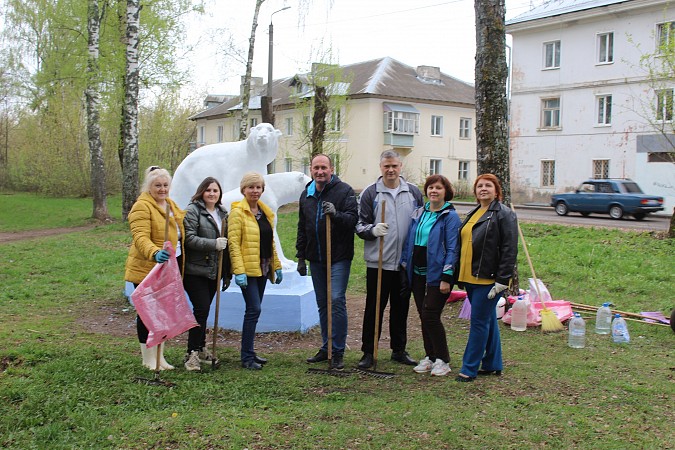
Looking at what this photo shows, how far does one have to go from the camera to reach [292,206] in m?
23.8

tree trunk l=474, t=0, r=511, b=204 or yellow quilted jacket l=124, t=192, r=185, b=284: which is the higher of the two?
tree trunk l=474, t=0, r=511, b=204

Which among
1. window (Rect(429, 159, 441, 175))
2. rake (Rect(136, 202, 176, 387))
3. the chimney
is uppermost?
the chimney

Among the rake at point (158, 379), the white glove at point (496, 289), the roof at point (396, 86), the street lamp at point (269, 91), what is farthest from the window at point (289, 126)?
the white glove at point (496, 289)

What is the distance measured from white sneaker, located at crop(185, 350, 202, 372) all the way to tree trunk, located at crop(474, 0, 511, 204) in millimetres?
4350

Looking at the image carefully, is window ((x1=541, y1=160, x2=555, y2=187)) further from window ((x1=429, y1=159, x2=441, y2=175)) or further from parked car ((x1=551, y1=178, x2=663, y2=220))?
window ((x1=429, y1=159, x2=441, y2=175))

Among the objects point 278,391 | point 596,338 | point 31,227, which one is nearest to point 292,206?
point 31,227

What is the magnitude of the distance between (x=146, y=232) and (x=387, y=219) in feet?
6.49

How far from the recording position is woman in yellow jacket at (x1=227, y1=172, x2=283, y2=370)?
17.0 ft

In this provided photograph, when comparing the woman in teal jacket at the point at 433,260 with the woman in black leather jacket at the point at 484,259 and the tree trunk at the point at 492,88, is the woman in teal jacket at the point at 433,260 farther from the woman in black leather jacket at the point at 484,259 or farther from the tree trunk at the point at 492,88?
the tree trunk at the point at 492,88

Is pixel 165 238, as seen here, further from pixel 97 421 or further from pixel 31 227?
pixel 31 227

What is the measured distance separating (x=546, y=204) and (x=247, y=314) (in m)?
26.2

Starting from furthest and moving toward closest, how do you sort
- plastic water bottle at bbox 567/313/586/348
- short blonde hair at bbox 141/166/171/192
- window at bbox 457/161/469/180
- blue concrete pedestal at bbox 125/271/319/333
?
window at bbox 457/161/469/180 → blue concrete pedestal at bbox 125/271/319/333 → plastic water bottle at bbox 567/313/586/348 → short blonde hair at bbox 141/166/171/192

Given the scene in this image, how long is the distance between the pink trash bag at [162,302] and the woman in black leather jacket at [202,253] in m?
0.22

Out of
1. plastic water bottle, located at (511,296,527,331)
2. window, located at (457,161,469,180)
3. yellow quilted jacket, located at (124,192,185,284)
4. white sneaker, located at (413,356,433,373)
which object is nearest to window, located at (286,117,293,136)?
window, located at (457,161,469,180)
